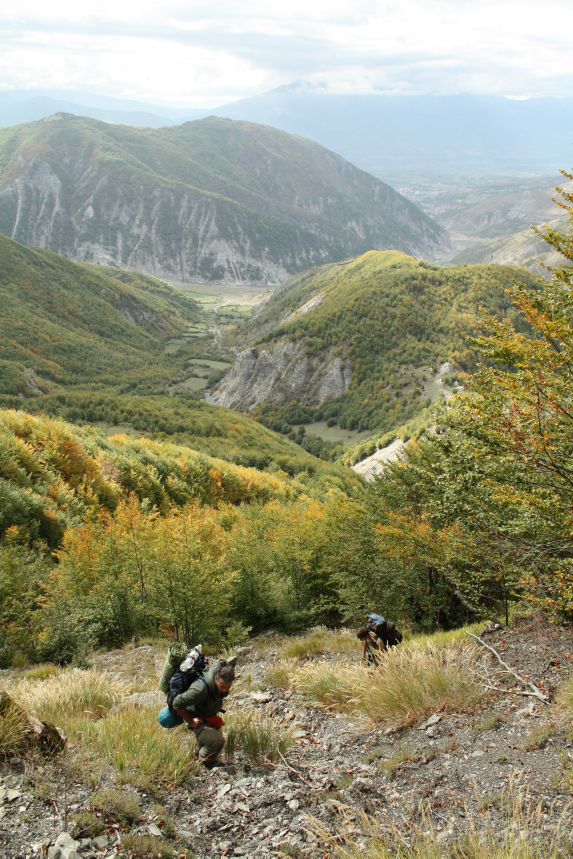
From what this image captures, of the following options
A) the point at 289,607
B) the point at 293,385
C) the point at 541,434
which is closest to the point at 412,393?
the point at 293,385

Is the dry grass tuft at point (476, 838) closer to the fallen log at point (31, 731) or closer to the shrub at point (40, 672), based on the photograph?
the fallen log at point (31, 731)

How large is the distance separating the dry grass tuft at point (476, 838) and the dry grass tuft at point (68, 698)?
4.42 m

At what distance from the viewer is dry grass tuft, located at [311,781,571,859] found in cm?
421

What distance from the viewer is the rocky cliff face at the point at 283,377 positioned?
137m

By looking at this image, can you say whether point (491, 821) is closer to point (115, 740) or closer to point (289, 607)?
point (115, 740)

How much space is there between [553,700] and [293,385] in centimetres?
Result: 13492

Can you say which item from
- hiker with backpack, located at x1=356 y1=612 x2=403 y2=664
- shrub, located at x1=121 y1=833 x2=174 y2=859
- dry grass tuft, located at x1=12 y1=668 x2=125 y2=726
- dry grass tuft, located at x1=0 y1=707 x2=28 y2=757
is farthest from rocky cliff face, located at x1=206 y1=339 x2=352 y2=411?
shrub, located at x1=121 y1=833 x2=174 y2=859

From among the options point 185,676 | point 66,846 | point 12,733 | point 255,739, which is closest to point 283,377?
point 255,739

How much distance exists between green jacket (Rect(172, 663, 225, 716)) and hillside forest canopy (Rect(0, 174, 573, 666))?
5743 millimetres

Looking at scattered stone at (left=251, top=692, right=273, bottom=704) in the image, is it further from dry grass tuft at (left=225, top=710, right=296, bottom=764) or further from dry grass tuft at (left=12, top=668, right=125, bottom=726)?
dry grass tuft at (left=12, top=668, right=125, bottom=726)

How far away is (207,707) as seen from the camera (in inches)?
262

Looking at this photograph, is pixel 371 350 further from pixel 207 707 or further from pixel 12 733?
pixel 12 733

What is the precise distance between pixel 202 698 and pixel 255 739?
138cm

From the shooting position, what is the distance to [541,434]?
8977mm
